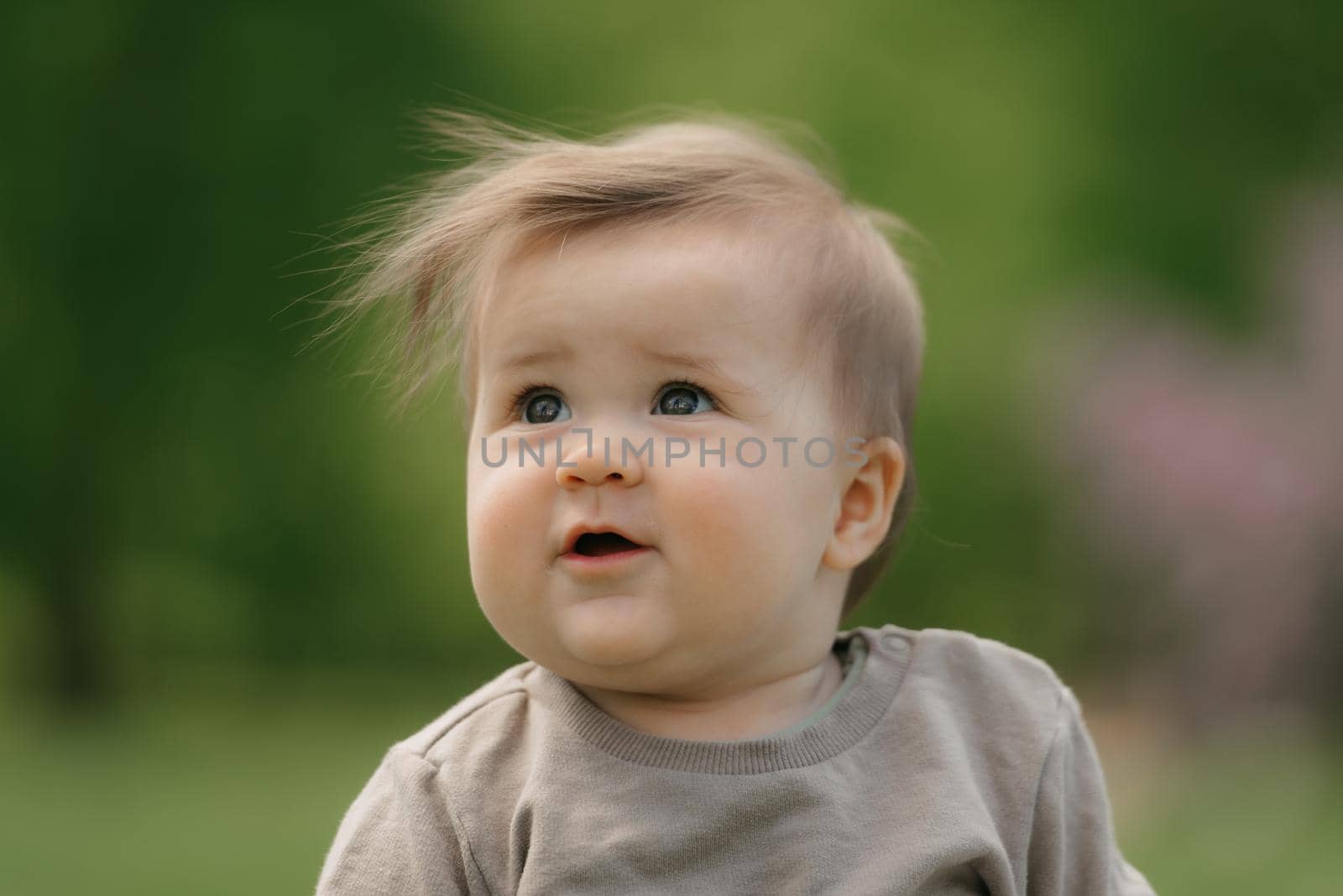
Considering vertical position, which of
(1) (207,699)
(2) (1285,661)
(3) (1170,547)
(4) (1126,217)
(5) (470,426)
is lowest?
(1) (207,699)

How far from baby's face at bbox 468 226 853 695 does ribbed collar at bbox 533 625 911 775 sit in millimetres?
57

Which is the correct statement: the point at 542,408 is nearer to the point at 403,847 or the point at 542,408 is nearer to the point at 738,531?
the point at 738,531

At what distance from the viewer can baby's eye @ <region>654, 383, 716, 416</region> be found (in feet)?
5.65

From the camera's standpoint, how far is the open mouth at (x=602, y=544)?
5.52 ft

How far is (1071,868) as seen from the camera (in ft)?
6.30

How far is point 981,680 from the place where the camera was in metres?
2.00

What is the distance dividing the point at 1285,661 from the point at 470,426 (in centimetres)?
441

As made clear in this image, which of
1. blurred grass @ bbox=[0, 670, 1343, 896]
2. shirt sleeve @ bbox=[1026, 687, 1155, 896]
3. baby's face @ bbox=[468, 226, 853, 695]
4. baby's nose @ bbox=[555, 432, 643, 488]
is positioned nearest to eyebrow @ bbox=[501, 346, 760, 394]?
baby's face @ bbox=[468, 226, 853, 695]

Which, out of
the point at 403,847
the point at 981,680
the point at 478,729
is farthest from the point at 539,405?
the point at 981,680

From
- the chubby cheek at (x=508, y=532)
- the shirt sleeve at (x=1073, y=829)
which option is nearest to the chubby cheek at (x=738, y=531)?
the chubby cheek at (x=508, y=532)

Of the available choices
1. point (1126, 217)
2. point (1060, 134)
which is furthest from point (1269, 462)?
point (1060, 134)

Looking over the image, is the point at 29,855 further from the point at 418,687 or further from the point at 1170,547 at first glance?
the point at 1170,547

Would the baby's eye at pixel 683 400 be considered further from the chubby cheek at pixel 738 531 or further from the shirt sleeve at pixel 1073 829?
the shirt sleeve at pixel 1073 829

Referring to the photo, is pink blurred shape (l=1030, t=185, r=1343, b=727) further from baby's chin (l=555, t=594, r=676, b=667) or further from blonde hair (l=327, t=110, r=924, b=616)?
baby's chin (l=555, t=594, r=676, b=667)
